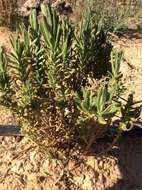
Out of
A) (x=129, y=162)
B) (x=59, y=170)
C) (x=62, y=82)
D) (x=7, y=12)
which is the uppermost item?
(x=62, y=82)

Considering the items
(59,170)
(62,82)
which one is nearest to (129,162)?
(59,170)

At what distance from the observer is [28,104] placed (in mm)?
3520

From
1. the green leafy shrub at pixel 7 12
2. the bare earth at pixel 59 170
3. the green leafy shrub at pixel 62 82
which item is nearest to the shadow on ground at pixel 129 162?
the bare earth at pixel 59 170

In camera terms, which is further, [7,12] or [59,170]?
[7,12]

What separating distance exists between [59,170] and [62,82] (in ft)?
2.92

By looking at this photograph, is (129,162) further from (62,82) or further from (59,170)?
(62,82)

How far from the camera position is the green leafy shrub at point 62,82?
3.35 metres

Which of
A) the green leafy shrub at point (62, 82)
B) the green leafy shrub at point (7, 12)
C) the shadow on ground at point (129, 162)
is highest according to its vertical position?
→ the green leafy shrub at point (62, 82)

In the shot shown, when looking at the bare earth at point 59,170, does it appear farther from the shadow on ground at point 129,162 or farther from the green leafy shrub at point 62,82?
the green leafy shrub at point 62,82

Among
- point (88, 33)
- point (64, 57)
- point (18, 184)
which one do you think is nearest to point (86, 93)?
point (64, 57)

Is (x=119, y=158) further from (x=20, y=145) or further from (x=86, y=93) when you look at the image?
(x=86, y=93)

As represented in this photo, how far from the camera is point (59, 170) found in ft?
13.5

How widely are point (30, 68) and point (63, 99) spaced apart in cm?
36

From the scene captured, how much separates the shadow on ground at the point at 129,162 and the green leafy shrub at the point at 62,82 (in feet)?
1.58
